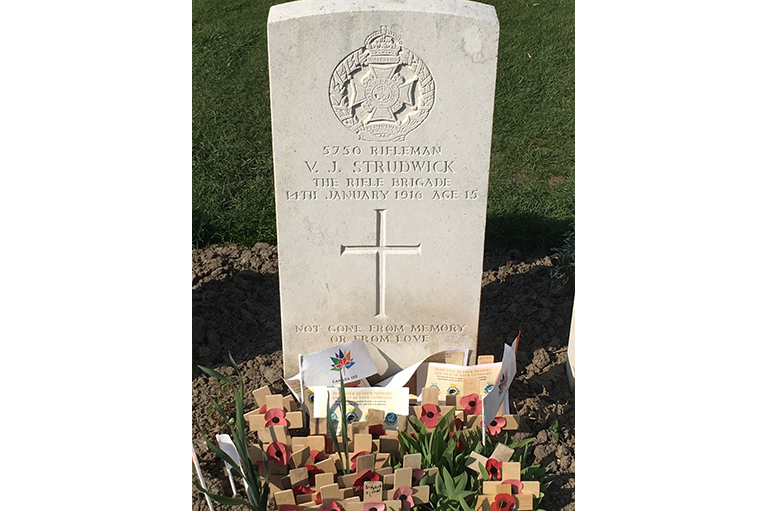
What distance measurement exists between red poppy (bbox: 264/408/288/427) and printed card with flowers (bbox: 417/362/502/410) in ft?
2.31

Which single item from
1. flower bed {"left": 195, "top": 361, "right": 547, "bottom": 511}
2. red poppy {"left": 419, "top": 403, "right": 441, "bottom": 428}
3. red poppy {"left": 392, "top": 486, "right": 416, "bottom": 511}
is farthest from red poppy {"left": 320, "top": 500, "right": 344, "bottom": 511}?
red poppy {"left": 419, "top": 403, "right": 441, "bottom": 428}

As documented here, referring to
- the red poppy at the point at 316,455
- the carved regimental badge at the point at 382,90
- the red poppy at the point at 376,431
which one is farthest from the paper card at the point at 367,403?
the carved regimental badge at the point at 382,90

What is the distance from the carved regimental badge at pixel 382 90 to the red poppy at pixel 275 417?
4.09 feet

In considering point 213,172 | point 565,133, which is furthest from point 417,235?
point 565,133

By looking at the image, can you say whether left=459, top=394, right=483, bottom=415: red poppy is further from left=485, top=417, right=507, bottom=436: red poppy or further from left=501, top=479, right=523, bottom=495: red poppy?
left=501, top=479, right=523, bottom=495: red poppy

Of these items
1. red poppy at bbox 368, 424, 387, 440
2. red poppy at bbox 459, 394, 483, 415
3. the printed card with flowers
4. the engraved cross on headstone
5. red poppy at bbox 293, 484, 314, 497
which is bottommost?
red poppy at bbox 293, 484, 314, 497

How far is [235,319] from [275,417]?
93 cm

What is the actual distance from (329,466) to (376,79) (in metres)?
1.58

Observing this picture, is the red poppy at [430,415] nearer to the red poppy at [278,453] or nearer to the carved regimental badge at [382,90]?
the red poppy at [278,453]

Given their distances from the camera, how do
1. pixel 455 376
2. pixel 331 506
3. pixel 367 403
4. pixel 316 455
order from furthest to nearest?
pixel 455 376 < pixel 367 403 < pixel 316 455 < pixel 331 506

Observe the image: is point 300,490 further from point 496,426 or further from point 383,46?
point 383,46

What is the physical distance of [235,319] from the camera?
4246 millimetres

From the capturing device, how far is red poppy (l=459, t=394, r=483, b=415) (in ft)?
11.5

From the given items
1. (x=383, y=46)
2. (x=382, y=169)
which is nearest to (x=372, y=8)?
(x=383, y=46)
